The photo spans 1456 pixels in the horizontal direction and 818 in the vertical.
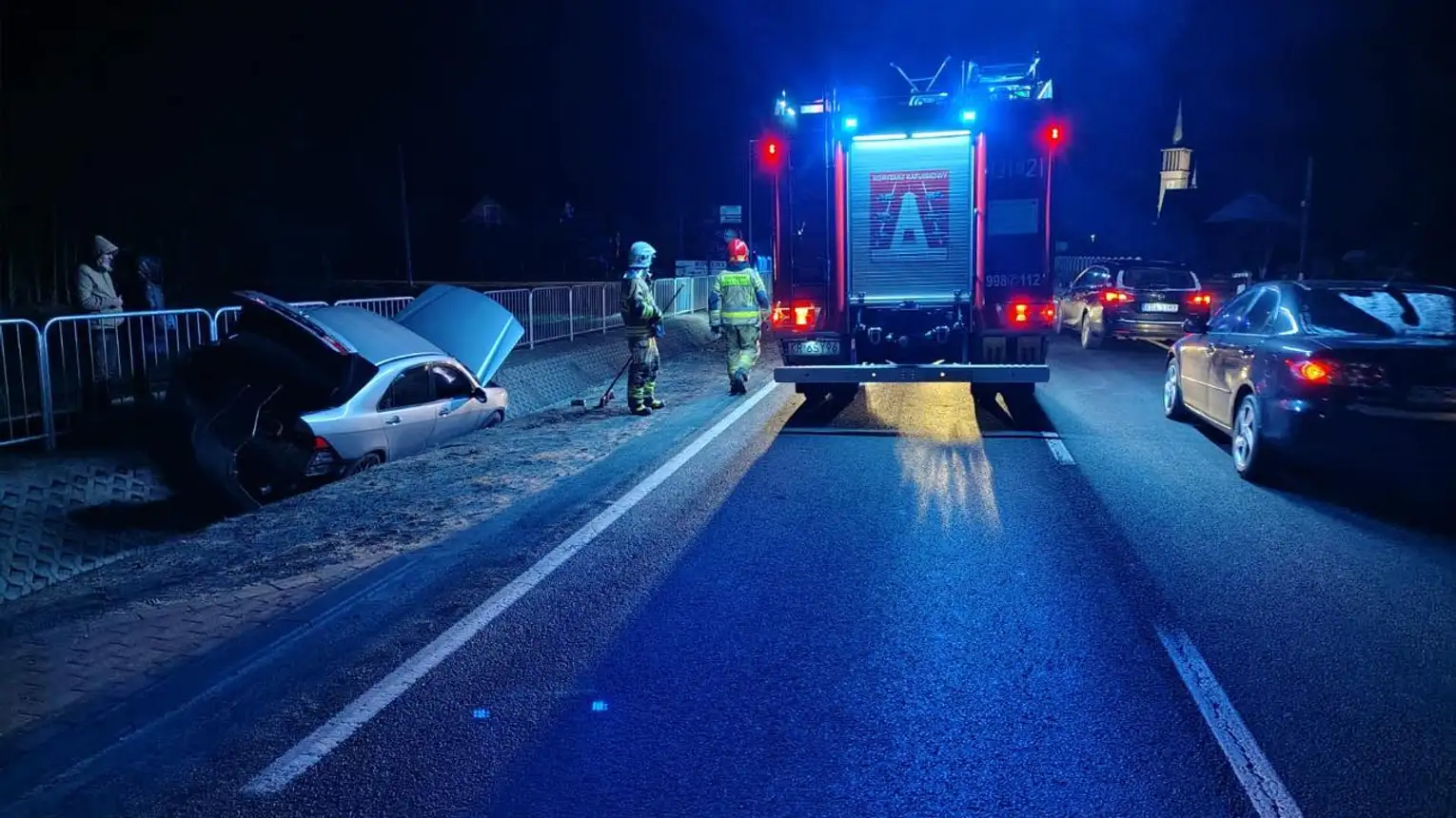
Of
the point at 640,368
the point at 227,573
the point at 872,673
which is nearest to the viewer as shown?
the point at 872,673

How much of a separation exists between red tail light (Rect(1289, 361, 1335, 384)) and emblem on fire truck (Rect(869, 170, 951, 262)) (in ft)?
13.3

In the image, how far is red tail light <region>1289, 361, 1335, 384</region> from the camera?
7.43 meters

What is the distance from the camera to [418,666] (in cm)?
459

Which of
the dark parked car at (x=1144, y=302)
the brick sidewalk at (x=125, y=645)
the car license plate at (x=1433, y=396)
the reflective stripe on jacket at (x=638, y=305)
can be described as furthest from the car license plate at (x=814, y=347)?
the dark parked car at (x=1144, y=302)

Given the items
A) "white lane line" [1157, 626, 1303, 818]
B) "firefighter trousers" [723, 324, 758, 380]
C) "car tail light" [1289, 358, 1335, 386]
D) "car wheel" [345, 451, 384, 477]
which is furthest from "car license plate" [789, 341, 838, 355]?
"white lane line" [1157, 626, 1303, 818]

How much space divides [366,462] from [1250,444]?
7143mm

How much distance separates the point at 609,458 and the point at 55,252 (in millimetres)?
19772

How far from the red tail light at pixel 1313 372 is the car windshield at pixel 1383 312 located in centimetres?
58

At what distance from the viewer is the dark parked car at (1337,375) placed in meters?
7.20

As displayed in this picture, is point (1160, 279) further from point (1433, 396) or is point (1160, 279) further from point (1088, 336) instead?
point (1433, 396)

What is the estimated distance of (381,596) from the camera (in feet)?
18.3

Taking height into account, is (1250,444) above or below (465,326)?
below

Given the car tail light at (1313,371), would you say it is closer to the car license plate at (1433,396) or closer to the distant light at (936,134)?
the car license plate at (1433,396)

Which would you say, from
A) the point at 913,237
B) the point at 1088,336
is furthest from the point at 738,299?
the point at 1088,336
